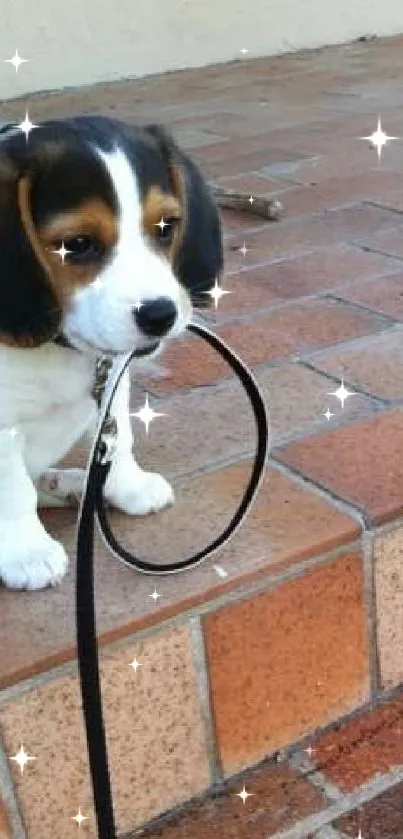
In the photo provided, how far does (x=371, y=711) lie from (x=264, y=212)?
4.34ft

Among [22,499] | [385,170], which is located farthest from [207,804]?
[385,170]

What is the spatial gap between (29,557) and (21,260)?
346 mm

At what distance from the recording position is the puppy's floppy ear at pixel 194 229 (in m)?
1.23

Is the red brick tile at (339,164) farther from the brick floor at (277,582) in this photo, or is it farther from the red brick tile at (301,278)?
the brick floor at (277,582)

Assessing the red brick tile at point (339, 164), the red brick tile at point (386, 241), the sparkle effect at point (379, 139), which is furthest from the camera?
the sparkle effect at point (379, 139)

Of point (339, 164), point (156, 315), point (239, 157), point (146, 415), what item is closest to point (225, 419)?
point (146, 415)

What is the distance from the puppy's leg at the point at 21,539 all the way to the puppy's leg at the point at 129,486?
0.13 m

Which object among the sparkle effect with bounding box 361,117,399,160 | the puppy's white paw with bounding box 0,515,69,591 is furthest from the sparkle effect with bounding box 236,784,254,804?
the sparkle effect with bounding box 361,117,399,160

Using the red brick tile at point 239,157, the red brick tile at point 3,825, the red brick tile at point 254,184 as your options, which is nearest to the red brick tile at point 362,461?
the red brick tile at point 3,825

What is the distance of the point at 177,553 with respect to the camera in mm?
1345

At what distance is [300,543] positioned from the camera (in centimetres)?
135

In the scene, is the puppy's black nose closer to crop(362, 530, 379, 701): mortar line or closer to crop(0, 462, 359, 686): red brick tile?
crop(0, 462, 359, 686): red brick tile

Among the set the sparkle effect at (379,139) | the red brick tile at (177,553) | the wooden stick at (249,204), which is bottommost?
the red brick tile at (177,553)

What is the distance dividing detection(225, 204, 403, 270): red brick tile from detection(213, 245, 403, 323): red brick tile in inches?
2.0
